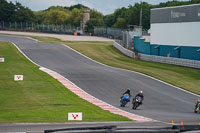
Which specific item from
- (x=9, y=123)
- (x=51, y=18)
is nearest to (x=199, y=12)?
(x=9, y=123)

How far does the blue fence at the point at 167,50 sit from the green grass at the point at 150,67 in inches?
138

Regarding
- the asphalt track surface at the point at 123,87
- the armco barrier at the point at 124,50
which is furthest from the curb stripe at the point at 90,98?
the armco barrier at the point at 124,50

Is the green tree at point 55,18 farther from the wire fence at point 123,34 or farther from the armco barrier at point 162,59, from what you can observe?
the armco barrier at point 162,59

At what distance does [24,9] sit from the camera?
15088cm

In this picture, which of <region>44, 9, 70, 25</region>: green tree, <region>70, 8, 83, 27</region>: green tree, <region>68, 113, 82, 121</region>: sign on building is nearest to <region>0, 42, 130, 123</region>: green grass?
<region>68, 113, 82, 121</region>: sign on building

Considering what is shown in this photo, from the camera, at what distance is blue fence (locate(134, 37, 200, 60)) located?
54.8 metres

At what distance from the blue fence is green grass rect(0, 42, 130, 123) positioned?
2130cm

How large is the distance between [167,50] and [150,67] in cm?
1098

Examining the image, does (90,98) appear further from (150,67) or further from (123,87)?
(150,67)

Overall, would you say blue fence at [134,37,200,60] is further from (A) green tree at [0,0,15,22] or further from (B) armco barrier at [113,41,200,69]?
(A) green tree at [0,0,15,22]

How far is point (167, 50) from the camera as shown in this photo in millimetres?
60938

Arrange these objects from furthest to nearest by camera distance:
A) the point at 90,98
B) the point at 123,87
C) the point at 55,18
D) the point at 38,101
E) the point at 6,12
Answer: the point at 55,18, the point at 6,12, the point at 123,87, the point at 90,98, the point at 38,101

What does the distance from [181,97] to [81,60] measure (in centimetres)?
2346

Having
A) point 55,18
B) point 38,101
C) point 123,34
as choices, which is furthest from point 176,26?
point 55,18
